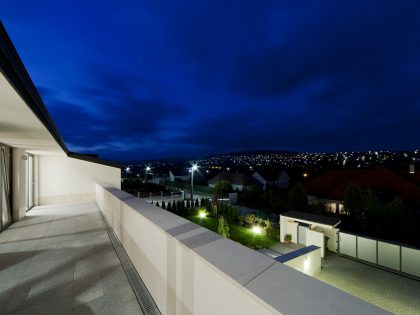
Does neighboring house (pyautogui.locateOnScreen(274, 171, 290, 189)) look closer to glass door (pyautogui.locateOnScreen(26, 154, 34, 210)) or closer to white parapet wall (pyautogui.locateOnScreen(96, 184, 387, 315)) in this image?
glass door (pyautogui.locateOnScreen(26, 154, 34, 210))

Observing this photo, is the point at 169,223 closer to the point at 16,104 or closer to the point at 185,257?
the point at 185,257

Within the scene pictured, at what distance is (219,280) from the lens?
1.22m

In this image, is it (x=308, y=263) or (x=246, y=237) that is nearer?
(x=308, y=263)

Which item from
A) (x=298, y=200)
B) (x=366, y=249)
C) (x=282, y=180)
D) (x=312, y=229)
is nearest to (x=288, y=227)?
(x=312, y=229)

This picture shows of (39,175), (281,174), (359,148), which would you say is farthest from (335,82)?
(359,148)

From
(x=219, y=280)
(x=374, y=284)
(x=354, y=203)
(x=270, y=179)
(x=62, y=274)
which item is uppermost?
(x=219, y=280)

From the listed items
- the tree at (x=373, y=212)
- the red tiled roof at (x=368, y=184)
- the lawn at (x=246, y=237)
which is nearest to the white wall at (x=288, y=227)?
the lawn at (x=246, y=237)

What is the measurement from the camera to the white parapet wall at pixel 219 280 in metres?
0.92

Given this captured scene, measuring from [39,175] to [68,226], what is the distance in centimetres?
534

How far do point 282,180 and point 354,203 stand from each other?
23479mm

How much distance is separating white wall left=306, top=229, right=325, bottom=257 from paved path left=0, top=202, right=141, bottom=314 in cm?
849

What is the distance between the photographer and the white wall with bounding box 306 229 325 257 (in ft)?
30.2

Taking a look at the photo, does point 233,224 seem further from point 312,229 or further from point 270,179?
point 270,179

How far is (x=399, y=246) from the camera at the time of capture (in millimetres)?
7742
